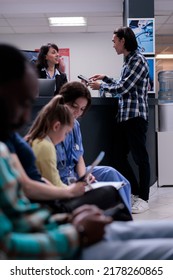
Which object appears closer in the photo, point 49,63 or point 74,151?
point 74,151

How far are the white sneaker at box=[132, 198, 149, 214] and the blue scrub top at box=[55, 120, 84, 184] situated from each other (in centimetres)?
125

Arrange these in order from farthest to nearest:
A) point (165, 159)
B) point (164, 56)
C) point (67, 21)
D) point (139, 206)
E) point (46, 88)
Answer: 1. point (164, 56)
2. point (67, 21)
3. point (165, 159)
4. point (139, 206)
5. point (46, 88)

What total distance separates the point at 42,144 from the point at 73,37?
21.5ft

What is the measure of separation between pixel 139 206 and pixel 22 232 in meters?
2.52

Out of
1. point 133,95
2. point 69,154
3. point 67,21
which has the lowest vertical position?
point 69,154

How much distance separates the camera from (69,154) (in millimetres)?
1906

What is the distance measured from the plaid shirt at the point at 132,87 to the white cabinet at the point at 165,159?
1.19m

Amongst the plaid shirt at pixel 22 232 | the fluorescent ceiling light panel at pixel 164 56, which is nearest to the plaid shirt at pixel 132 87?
the plaid shirt at pixel 22 232

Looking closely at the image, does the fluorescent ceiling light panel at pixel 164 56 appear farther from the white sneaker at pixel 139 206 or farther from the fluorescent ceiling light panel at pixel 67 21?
the white sneaker at pixel 139 206

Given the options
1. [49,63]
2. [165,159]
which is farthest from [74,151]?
[165,159]

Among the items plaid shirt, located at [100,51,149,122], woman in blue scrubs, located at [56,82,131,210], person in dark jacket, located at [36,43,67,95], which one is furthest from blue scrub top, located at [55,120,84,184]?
person in dark jacket, located at [36,43,67,95]

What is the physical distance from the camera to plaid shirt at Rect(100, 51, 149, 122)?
3076 mm

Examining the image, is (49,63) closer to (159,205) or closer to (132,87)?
(132,87)
